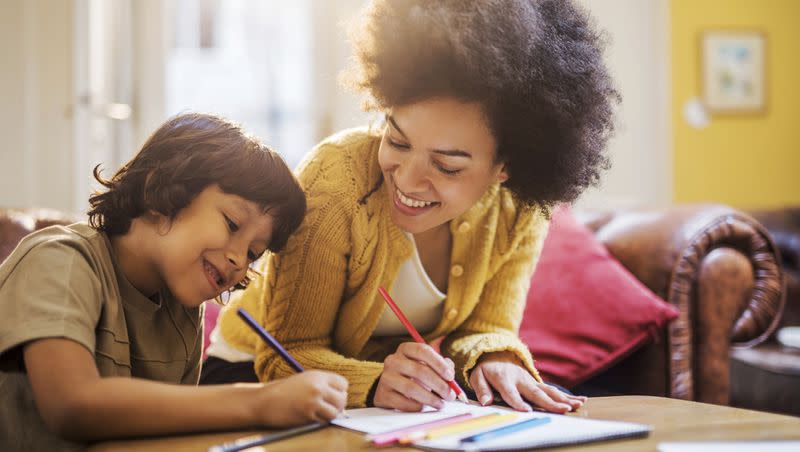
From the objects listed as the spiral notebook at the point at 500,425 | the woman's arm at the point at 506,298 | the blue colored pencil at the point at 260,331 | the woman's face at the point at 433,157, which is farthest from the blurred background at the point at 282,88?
the blue colored pencil at the point at 260,331

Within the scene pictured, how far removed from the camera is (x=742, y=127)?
13.2ft

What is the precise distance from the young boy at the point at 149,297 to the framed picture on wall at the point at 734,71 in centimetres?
330

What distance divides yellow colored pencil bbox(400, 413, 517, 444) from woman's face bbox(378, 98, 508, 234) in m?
0.41

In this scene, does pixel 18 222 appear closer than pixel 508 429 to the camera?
No

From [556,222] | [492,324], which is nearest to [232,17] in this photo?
[556,222]

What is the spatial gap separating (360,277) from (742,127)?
3.31m

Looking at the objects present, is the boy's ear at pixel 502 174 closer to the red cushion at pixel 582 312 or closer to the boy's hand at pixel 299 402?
the red cushion at pixel 582 312

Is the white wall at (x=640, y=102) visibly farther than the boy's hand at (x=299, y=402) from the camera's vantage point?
Yes

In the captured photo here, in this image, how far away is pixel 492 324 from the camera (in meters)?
1.42

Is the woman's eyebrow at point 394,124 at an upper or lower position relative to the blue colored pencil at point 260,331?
upper

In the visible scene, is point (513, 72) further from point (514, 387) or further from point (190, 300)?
point (190, 300)

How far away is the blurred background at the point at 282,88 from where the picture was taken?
249 cm

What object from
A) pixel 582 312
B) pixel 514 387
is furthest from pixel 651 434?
pixel 582 312

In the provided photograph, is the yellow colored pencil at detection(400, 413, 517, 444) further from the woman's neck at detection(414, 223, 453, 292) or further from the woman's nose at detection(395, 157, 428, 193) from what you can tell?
the woman's neck at detection(414, 223, 453, 292)
